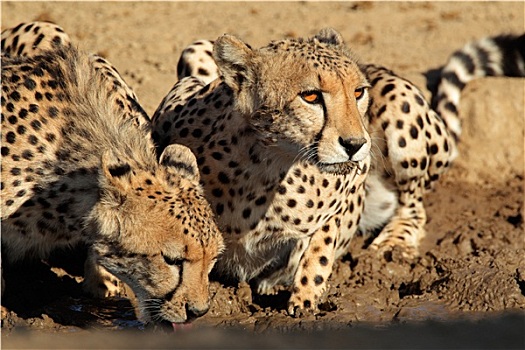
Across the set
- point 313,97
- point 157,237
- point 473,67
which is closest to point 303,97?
point 313,97

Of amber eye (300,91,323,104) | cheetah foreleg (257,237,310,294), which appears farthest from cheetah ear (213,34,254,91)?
cheetah foreleg (257,237,310,294)

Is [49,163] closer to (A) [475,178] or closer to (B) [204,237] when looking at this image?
(B) [204,237]

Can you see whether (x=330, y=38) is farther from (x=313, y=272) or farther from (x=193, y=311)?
(x=193, y=311)

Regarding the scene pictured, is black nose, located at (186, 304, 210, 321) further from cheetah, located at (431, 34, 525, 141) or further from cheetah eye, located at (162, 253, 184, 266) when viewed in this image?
cheetah, located at (431, 34, 525, 141)

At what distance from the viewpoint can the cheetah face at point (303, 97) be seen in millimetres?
3920

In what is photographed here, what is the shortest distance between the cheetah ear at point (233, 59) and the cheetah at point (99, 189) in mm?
401

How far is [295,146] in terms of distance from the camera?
13.4ft

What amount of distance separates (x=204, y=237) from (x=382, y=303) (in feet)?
4.55

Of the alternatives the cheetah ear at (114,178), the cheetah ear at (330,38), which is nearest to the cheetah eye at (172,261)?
the cheetah ear at (114,178)

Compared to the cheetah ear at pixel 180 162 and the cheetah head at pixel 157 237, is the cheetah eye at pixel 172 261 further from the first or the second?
the cheetah ear at pixel 180 162

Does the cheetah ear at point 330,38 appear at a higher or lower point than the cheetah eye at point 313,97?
higher

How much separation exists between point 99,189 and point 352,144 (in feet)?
2.97

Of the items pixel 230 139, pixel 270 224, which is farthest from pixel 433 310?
pixel 230 139

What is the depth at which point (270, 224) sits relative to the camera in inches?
176
